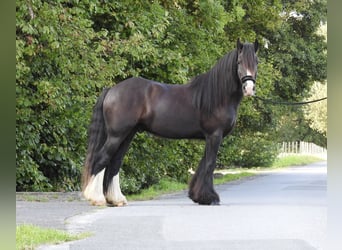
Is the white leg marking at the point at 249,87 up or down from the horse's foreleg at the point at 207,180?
up

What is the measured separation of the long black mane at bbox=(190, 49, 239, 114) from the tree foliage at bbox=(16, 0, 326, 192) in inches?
85.5

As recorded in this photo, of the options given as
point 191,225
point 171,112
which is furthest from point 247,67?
point 191,225

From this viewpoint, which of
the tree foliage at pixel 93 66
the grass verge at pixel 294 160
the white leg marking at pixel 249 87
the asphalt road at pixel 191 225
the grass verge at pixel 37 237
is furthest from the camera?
the grass verge at pixel 294 160

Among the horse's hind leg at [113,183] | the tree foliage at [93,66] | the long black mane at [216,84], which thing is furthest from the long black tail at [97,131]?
the tree foliage at [93,66]

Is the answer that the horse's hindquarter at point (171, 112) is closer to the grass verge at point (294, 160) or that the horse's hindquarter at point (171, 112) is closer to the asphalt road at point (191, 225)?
the asphalt road at point (191, 225)

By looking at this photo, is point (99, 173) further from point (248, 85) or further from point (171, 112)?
point (248, 85)

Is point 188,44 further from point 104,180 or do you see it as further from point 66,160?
point 104,180

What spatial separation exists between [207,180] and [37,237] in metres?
3.29

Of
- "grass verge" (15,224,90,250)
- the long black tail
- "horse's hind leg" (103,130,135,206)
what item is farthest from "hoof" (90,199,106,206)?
"grass verge" (15,224,90,250)

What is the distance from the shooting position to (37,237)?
396 cm

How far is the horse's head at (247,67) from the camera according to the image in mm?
6387

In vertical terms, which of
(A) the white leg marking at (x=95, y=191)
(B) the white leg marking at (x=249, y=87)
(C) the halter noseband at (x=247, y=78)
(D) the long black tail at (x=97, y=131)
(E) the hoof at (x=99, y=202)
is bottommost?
(E) the hoof at (x=99, y=202)

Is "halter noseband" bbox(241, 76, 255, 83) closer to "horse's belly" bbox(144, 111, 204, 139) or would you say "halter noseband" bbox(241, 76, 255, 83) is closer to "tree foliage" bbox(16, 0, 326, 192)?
"horse's belly" bbox(144, 111, 204, 139)
